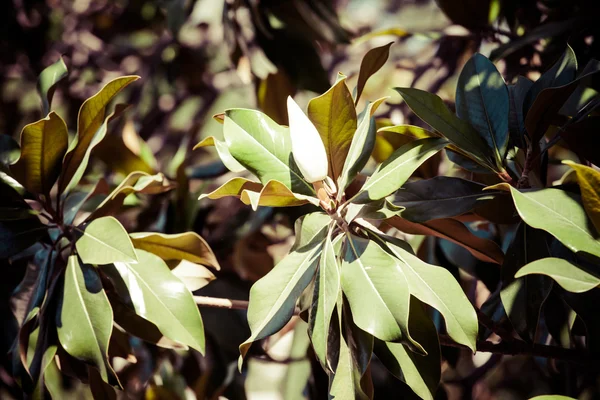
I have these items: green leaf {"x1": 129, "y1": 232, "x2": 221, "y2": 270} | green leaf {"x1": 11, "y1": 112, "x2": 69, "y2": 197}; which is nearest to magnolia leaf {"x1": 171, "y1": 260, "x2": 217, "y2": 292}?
green leaf {"x1": 129, "y1": 232, "x2": 221, "y2": 270}

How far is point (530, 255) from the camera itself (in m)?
0.68

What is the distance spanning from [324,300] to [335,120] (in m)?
0.23

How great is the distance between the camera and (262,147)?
2.19ft

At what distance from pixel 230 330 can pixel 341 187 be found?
1.90 feet

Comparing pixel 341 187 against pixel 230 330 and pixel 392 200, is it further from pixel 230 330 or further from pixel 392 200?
pixel 230 330

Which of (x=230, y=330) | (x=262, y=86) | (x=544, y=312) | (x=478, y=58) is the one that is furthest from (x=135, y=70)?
(x=544, y=312)

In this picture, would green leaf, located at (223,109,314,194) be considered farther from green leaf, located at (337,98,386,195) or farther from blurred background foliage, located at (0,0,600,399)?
blurred background foliage, located at (0,0,600,399)

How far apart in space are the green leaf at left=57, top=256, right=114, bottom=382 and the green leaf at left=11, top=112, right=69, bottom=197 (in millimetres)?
142

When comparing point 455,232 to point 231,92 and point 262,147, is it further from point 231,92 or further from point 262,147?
point 231,92

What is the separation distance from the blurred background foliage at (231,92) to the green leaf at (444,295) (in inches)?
8.4

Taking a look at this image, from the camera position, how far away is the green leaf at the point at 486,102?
0.69m

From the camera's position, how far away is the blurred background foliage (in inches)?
42.4

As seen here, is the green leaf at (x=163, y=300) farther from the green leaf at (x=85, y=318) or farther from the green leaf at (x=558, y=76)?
the green leaf at (x=558, y=76)

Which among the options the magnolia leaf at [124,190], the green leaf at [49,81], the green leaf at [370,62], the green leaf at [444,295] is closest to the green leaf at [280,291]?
the green leaf at [444,295]
